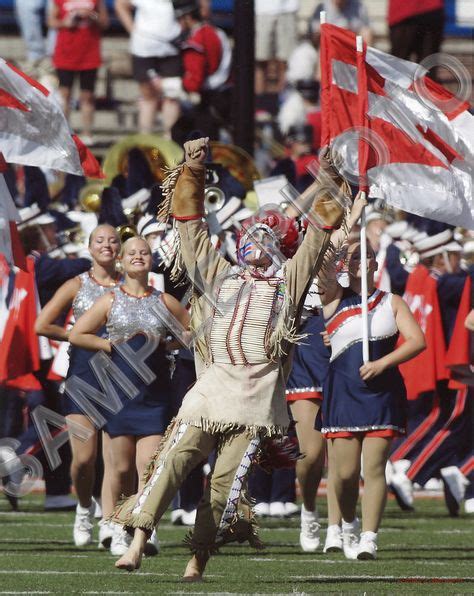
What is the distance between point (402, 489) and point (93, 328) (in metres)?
3.87

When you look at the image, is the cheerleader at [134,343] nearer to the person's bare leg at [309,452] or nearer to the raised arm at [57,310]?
the raised arm at [57,310]

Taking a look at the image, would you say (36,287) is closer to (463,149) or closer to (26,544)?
(26,544)

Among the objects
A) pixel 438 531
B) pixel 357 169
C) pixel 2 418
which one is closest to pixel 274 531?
pixel 438 531

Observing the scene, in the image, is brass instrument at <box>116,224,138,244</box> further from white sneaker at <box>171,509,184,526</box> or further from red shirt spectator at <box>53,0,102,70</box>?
red shirt spectator at <box>53,0,102,70</box>

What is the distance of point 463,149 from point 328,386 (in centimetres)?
168

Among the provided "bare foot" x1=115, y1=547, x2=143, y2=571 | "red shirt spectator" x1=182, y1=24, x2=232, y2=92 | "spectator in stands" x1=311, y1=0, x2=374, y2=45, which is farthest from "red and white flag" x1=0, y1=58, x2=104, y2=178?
"spectator in stands" x1=311, y1=0, x2=374, y2=45

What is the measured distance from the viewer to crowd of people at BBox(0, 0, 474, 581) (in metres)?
9.53

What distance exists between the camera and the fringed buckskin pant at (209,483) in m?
9.38

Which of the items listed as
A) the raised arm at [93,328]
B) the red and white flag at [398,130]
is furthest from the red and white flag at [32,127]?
the red and white flag at [398,130]

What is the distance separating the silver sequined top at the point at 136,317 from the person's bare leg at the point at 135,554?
2.52 metres

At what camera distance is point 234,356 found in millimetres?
9547

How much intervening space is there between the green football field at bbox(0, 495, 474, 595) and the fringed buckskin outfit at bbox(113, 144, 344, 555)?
400 millimetres

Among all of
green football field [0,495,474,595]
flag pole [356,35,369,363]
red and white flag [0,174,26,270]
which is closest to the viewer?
green football field [0,495,474,595]

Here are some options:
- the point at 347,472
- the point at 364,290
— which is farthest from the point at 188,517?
the point at 364,290
